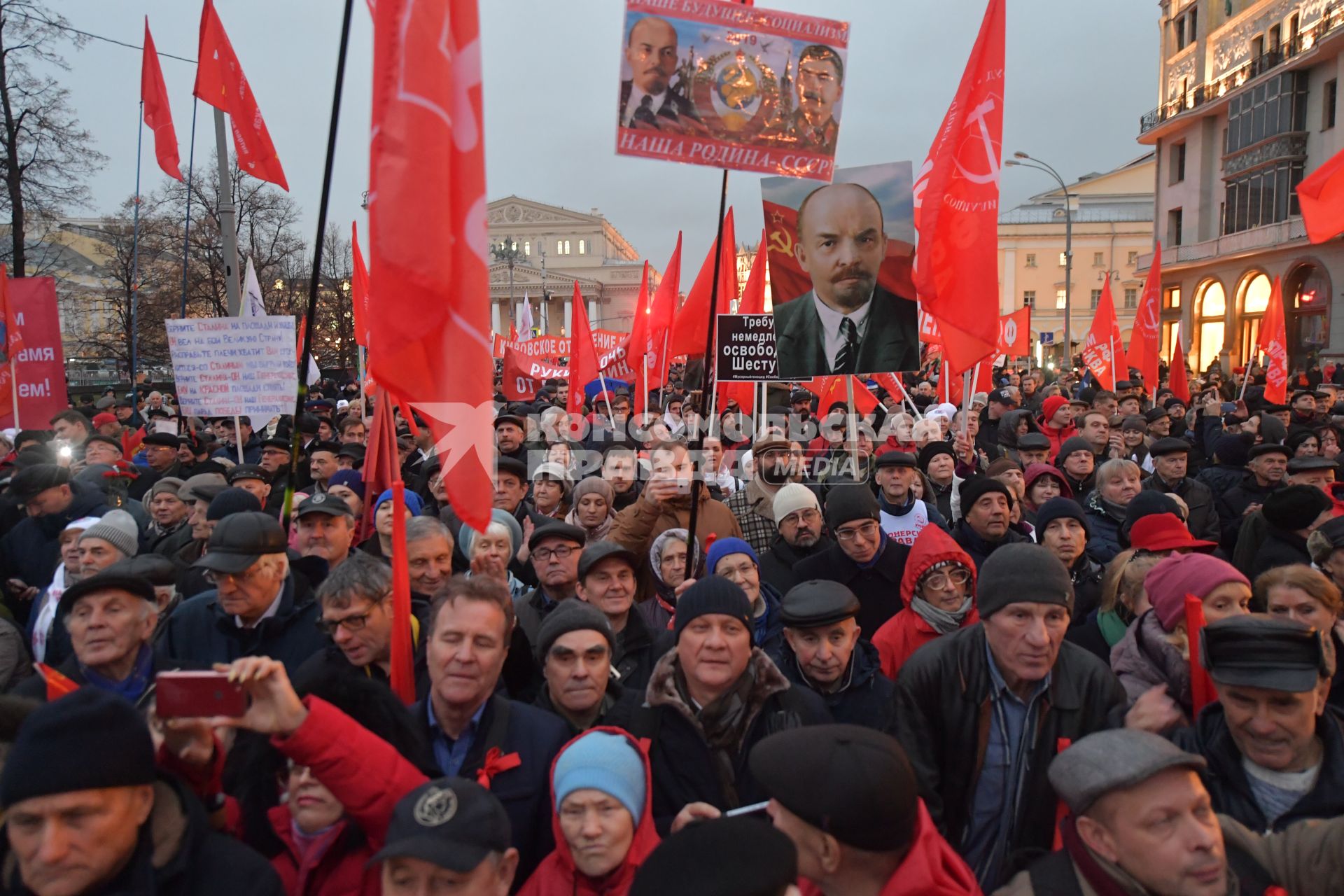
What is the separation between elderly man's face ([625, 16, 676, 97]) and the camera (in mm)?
3719

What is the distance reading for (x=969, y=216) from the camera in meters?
5.85

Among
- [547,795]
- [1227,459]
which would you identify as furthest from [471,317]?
[1227,459]

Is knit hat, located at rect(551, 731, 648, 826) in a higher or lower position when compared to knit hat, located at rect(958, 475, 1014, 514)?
lower

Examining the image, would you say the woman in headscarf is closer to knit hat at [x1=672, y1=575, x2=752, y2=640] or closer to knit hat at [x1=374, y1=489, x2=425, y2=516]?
knit hat at [x1=374, y1=489, x2=425, y2=516]

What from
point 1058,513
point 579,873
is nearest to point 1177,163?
point 1058,513

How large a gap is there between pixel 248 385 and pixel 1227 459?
7732mm

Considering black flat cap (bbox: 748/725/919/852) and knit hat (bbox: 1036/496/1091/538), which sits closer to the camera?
black flat cap (bbox: 748/725/919/852)

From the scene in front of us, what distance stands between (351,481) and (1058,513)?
4.58 metres

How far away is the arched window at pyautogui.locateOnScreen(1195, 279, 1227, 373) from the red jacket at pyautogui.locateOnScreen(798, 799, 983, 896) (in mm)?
43412

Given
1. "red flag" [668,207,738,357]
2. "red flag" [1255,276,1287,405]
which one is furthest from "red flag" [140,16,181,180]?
"red flag" [1255,276,1287,405]

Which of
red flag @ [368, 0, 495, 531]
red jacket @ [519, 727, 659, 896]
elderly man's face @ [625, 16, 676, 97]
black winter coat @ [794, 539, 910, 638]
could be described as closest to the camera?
red jacket @ [519, 727, 659, 896]

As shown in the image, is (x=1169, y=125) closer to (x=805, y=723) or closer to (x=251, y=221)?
(x=251, y=221)

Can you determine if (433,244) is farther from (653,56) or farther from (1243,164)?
(1243,164)

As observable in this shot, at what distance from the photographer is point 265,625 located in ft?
11.3
